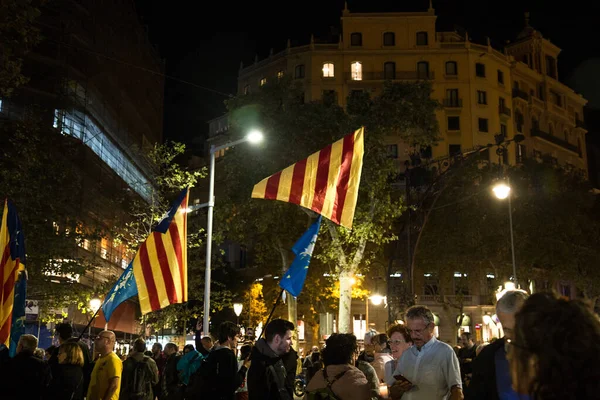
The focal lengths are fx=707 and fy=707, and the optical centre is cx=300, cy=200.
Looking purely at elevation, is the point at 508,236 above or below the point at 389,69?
below

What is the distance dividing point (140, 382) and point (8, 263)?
103 inches

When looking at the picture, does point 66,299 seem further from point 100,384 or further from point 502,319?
point 502,319

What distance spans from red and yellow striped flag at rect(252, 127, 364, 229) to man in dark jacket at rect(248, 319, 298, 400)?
4.58 meters

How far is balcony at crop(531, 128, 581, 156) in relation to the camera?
70438 mm

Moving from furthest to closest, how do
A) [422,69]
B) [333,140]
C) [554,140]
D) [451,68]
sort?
[554,140] → [451,68] → [422,69] → [333,140]

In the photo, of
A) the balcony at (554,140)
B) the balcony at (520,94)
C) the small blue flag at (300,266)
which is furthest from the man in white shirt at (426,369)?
the balcony at (554,140)

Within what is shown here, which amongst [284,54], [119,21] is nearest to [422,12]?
[284,54]

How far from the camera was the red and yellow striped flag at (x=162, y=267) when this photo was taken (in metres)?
11.2

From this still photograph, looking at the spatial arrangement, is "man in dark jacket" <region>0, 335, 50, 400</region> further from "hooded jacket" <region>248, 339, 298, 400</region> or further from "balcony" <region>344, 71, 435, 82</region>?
"balcony" <region>344, 71, 435, 82</region>

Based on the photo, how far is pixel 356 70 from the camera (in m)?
65.4

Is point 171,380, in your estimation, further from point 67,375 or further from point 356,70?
point 356,70

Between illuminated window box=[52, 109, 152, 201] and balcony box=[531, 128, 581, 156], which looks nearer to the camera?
illuminated window box=[52, 109, 152, 201]

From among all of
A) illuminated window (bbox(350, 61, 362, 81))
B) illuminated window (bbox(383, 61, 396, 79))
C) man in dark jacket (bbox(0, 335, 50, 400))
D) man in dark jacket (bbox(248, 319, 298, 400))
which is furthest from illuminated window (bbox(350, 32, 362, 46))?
man in dark jacket (bbox(248, 319, 298, 400))

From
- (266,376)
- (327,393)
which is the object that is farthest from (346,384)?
(266,376)
